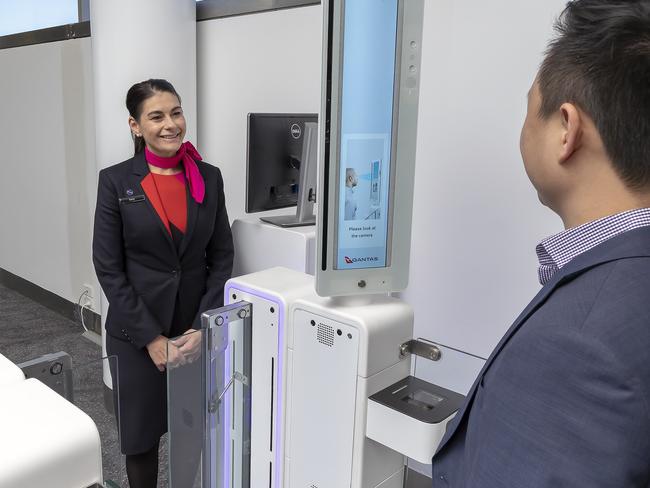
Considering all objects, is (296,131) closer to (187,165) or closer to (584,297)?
(187,165)

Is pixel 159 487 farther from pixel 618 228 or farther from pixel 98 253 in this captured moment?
pixel 618 228

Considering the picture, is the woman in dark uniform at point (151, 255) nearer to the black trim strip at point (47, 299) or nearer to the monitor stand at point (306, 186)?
the monitor stand at point (306, 186)

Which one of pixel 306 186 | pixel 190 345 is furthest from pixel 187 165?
pixel 190 345

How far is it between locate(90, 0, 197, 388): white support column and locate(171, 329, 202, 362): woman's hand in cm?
162

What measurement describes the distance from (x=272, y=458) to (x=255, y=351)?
0.89ft

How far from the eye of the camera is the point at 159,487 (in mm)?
2314

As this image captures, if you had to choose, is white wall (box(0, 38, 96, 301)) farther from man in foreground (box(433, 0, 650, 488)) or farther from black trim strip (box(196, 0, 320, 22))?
man in foreground (box(433, 0, 650, 488))

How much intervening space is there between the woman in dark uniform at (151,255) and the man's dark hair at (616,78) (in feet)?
4.80

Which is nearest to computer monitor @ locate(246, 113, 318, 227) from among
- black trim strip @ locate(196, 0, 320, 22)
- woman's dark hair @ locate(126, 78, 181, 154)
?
woman's dark hair @ locate(126, 78, 181, 154)

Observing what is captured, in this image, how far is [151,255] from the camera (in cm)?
195

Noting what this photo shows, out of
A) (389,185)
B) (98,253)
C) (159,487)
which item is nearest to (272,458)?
(389,185)

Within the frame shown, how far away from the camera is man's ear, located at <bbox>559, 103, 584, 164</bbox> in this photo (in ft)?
2.31

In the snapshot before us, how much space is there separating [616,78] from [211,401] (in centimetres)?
108

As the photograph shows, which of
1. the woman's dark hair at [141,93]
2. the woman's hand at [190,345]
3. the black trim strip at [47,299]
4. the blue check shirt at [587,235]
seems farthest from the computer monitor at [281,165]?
the black trim strip at [47,299]
